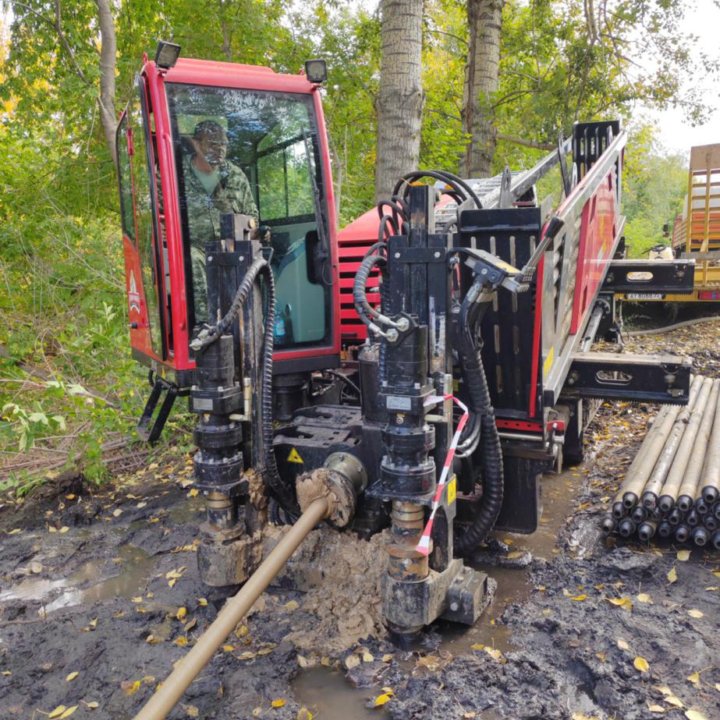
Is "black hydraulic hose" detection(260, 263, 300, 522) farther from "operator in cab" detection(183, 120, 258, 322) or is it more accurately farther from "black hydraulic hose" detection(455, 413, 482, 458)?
"black hydraulic hose" detection(455, 413, 482, 458)

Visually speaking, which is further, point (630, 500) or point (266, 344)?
point (630, 500)

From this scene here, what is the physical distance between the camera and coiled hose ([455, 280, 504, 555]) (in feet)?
10.2

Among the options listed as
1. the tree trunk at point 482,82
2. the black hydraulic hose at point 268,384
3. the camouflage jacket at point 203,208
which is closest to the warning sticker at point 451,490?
the black hydraulic hose at point 268,384

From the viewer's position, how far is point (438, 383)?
3.07 meters

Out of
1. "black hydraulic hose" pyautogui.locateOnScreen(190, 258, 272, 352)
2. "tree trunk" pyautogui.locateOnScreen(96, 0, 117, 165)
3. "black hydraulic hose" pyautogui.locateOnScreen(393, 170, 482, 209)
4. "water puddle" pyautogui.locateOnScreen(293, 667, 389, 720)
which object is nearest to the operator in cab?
"black hydraulic hose" pyautogui.locateOnScreen(190, 258, 272, 352)

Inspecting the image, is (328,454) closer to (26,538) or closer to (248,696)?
(248,696)

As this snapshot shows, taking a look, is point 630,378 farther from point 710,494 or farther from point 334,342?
point 334,342

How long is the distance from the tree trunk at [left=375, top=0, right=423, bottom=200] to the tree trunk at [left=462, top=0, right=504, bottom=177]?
4514 millimetres

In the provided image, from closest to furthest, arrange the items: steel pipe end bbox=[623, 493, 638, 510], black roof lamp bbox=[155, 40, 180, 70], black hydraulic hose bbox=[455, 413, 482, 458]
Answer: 1. black hydraulic hose bbox=[455, 413, 482, 458]
2. black roof lamp bbox=[155, 40, 180, 70]
3. steel pipe end bbox=[623, 493, 638, 510]

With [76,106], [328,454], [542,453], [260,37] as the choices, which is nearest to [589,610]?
[542,453]

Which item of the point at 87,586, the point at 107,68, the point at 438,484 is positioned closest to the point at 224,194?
the point at 438,484

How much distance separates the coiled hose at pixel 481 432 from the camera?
10.2 ft

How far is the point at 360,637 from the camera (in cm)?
319

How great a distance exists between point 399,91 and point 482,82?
5044mm
